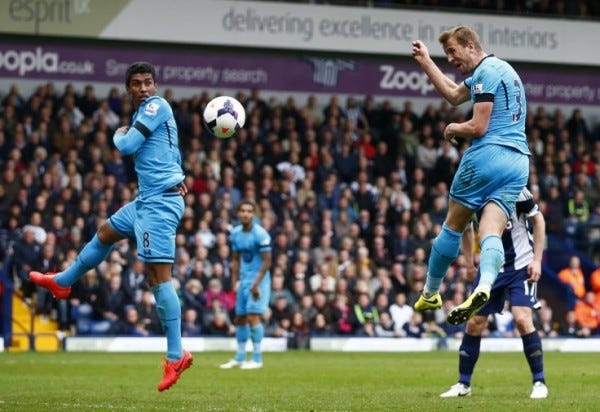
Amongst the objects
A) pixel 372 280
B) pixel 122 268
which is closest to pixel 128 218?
pixel 122 268

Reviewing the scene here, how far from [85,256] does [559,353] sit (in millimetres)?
13774

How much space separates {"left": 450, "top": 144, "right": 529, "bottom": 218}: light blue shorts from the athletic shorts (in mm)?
2157

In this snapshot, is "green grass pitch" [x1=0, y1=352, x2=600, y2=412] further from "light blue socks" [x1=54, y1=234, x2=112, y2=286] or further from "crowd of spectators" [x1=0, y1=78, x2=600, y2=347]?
"crowd of spectators" [x1=0, y1=78, x2=600, y2=347]

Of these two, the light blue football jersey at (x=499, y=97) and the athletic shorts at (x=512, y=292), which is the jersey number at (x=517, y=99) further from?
the athletic shorts at (x=512, y=292)

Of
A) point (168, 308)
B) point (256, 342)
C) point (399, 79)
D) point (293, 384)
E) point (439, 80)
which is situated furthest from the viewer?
point (399, 79)

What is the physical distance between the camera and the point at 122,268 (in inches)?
943

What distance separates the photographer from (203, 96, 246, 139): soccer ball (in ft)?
41.2

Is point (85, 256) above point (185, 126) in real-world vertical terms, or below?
below

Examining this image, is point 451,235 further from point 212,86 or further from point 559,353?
point 212,86

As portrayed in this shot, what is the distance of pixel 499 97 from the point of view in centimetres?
1047

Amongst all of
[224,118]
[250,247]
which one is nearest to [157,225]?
[224,118]

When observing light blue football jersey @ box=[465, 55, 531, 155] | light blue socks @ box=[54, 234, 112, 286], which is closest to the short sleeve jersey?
light blue socks @ box=[54, 234, 112, 286]

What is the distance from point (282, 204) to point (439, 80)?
643 inches

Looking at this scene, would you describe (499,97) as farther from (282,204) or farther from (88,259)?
(282,204)
